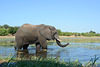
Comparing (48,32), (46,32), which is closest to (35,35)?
(46,32)

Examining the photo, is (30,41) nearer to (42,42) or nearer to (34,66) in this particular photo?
(42,42)

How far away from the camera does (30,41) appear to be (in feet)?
41.2

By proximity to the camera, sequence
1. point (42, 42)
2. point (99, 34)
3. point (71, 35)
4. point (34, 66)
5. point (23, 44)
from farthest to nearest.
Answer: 1. point (99, 34)
2. point (71, 35)
3. point (23, 44)
4. point (42, 42)
5. point (34, 66)

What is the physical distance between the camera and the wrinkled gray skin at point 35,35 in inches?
482

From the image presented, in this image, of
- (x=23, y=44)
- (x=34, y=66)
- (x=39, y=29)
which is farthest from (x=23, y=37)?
(x=34, y=66)

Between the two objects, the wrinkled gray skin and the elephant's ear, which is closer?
the wrinkled gray skin

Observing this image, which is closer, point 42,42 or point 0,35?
point 42,42

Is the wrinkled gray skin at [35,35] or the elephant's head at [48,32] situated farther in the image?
the elephant's head at [48,32]

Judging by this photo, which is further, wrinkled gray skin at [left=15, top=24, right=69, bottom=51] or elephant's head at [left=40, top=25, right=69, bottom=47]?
elephant's head at [left=40, top=25, right=69, bottom=47]

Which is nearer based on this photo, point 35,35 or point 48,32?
point 35,35

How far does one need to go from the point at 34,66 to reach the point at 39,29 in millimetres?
7493

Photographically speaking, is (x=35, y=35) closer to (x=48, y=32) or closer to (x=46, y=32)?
(x=46, y=32)

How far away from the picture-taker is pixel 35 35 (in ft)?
40.5

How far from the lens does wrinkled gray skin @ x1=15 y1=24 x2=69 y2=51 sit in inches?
482
